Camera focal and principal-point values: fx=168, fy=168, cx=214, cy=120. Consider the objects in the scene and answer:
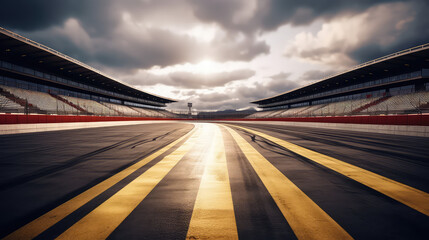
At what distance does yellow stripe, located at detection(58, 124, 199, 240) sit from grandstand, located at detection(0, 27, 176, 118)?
16284mm

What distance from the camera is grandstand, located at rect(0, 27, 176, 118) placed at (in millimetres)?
17281

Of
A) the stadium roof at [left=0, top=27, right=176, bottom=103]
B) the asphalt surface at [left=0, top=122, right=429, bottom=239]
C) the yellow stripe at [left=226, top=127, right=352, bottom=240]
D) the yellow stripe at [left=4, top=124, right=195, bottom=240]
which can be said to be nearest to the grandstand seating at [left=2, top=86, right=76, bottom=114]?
the stadium roof at [left=0, top=27, right=176, bottom=103]

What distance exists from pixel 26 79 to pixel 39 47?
810cm

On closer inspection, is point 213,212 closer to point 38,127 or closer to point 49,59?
point 38,127

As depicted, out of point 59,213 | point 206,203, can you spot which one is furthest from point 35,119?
point 206,203

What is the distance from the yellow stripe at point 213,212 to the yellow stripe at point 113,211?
2.12 ft

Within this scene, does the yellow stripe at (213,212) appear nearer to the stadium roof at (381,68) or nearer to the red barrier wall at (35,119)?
the red barrier wall at (35,119)

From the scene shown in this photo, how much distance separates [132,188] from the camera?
7.16ft

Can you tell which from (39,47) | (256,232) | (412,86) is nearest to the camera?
(256,232)

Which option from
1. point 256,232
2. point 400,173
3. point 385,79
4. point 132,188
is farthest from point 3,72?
point 385,79

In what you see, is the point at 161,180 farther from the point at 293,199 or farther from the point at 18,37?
the point at 18,37

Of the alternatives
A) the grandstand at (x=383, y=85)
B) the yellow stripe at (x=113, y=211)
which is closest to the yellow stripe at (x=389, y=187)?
the yellow stripe at (x=113, y=211)

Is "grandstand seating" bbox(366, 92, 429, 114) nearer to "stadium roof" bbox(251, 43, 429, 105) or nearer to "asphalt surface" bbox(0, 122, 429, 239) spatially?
"stadium roof" bbox(251, 43, 429, 105)

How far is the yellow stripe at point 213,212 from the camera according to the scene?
128 centimetres
